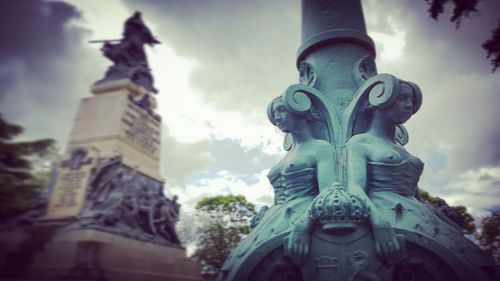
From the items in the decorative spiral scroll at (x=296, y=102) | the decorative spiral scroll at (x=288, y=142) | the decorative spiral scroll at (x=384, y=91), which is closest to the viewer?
the decorative spiral scroll at (x=384, y=91)

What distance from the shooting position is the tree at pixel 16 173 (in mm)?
2451

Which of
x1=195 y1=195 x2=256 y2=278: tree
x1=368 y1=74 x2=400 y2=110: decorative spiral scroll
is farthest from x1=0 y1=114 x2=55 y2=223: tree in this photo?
x1=195 y1=195 x2=256 y2=278: tree

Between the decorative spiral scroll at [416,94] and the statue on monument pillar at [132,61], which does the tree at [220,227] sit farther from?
the decorative spiral scroll at [416,94]

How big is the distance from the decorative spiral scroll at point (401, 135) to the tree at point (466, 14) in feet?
4.03

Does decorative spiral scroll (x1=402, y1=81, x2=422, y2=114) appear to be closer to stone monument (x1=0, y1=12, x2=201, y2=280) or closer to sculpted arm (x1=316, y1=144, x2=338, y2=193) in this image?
sculpted arm (x1=316, y1=144, x2=338, y2=193)

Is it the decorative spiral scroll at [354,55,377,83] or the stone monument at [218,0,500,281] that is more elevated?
the decorative spiral scroll at [354,55,377,83]

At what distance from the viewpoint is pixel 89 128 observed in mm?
10430

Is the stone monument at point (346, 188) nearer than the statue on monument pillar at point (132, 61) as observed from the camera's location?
Yes

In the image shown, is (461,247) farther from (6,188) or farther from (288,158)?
(6,188)

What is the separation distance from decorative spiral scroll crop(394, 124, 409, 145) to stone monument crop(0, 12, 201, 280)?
216 inches

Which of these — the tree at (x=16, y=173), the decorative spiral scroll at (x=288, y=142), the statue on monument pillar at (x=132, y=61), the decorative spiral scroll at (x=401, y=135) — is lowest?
the tree at (x=16, y=173)

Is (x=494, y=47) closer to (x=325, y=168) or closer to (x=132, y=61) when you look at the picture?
(x=325, y=168)

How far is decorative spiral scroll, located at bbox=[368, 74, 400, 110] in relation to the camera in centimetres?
347

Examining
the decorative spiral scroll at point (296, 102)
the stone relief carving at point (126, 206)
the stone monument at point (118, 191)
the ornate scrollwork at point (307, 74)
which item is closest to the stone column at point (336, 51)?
the ornate scrollwork at point (307, 74)
